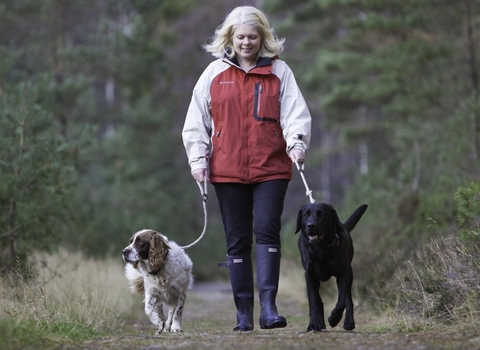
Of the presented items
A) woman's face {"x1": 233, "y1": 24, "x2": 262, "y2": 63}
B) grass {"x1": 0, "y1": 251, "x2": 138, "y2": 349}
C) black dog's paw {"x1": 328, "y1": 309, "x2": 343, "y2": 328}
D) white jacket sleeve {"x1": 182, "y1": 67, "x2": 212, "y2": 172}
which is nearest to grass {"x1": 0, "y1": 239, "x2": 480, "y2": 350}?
grass {"x1": 0, "y1": 251, "x2": 138, "y2": 349}

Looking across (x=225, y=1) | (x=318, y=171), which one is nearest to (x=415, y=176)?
(x=225, y=1)

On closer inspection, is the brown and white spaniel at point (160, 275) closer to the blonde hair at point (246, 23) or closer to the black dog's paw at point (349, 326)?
the black dog's paw at point (349, 326)

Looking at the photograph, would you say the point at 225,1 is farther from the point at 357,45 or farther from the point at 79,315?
the point at 79,315

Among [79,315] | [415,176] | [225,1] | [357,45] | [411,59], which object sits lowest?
[79,315]

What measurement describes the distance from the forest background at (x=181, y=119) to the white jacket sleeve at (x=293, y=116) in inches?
54.6

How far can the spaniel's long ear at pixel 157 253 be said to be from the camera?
6828mm

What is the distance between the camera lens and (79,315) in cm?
667

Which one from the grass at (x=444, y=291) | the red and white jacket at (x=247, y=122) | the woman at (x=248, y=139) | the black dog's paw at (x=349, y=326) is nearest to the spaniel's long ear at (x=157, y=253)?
the woman at (x=248, y=139)

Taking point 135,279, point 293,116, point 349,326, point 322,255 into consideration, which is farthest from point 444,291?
point 135,279

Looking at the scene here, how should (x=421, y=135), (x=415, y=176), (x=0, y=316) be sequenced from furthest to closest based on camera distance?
(x=421, y=135) < (x=415, y=176) < (x=0, y=316)

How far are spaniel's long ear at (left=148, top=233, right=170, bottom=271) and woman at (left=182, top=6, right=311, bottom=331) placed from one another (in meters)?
0.85

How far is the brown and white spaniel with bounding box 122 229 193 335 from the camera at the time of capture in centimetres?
691

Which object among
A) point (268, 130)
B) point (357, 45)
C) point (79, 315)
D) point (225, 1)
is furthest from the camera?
point (225, 1)

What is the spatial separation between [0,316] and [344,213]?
10.2m
